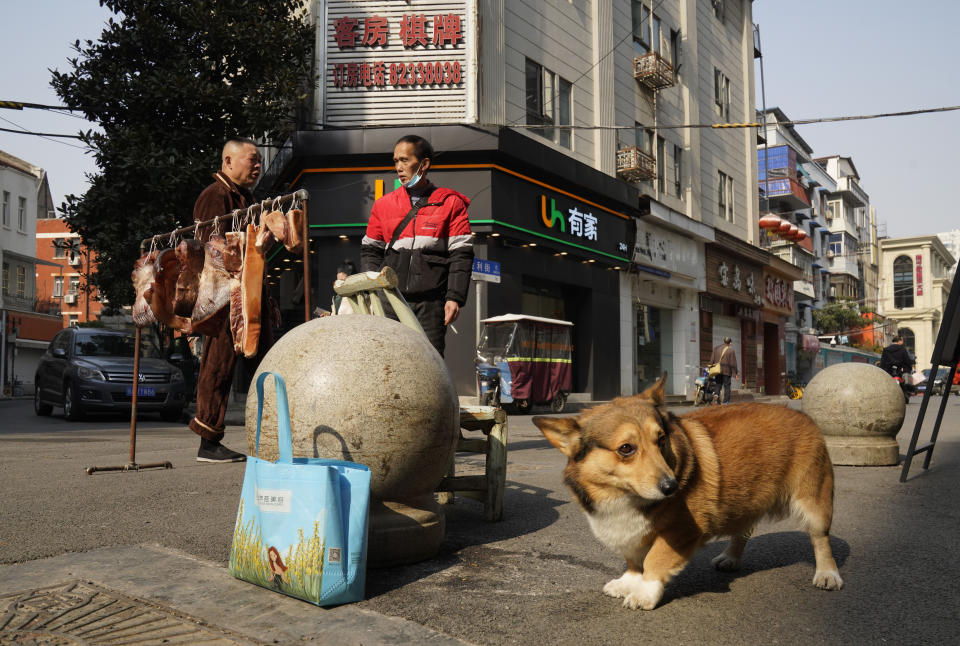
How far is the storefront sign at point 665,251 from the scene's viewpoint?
82.6 ft

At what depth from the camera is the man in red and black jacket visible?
495 centimetres

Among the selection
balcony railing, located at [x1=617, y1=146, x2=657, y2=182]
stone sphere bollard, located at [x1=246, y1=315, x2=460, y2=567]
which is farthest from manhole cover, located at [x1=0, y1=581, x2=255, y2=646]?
balcony railing, located at [x1=617, y1=146, x2=657, y2=182]

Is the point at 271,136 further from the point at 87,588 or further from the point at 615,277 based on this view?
the point at 87,588

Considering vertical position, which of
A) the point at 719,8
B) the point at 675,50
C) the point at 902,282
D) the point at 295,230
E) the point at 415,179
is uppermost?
the point at 719,8

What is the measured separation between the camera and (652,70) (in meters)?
24.4

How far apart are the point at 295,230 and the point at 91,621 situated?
10.2ft

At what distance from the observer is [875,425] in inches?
293

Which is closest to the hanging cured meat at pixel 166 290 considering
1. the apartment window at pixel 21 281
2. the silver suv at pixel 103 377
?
the silver suv at pixel 103 377

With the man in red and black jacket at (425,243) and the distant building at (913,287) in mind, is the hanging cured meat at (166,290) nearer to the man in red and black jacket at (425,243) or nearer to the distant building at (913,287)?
the man in red and black jacket at (425,243)

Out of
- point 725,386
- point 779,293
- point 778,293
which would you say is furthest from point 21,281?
point 779,293

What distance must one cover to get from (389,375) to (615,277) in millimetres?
21276

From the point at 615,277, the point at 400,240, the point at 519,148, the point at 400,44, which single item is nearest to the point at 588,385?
the point at 615,277

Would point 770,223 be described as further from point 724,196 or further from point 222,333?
point 222,333

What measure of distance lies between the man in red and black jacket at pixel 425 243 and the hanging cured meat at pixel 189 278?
5.28 feet
